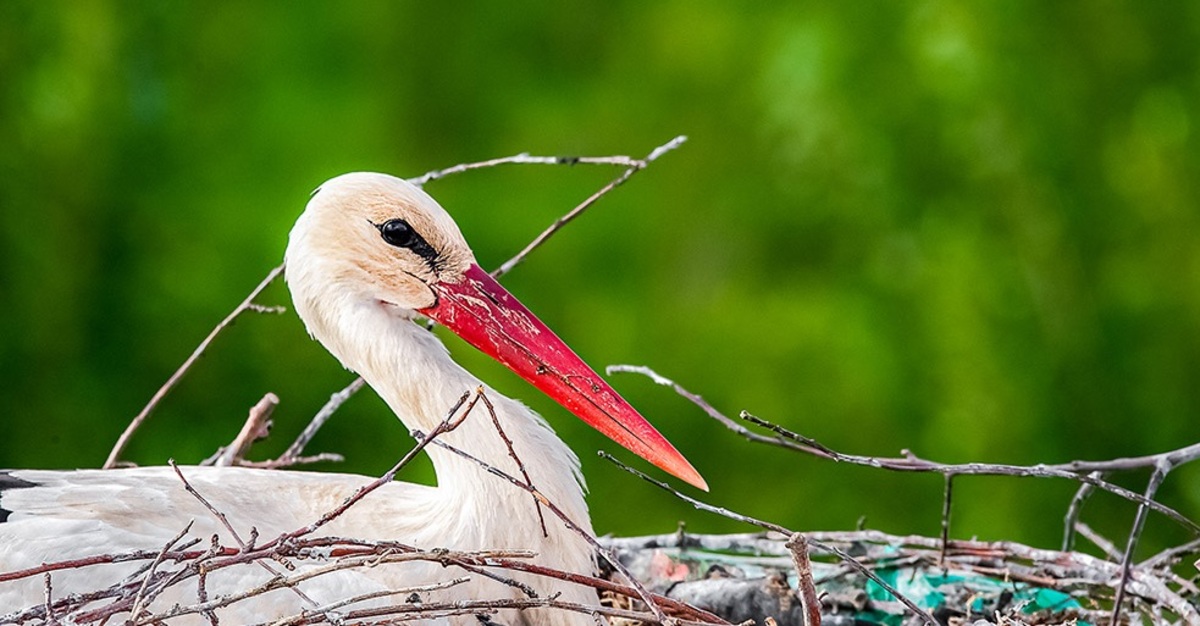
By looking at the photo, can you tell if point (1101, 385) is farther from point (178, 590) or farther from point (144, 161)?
point (178, 590)

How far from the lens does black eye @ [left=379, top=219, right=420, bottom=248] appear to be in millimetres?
3254

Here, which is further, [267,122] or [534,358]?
[267,122]

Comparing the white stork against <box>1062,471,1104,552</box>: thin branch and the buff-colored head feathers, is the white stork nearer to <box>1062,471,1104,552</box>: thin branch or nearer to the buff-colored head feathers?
the buff-colored head feathers

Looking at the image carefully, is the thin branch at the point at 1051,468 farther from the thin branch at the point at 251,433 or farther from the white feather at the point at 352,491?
the thin branch at the point at 251,433

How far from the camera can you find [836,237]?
28.1 ft

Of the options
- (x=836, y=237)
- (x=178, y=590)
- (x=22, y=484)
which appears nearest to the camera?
(x=178, y=590)

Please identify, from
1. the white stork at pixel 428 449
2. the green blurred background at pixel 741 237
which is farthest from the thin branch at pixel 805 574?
the green blurred background at pixel 741 237

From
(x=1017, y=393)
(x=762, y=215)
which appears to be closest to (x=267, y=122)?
(x=762, y=215)

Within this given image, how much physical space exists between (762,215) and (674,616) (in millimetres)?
5916

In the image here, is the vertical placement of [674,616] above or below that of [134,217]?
below

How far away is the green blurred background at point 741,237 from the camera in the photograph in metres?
8.10

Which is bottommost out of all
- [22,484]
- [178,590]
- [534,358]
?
[178,590]

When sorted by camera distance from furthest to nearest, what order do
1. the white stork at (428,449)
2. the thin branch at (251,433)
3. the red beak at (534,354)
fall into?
the thin branch at (251,433)
the red beak at (534,354)
the white stork at (428,449)

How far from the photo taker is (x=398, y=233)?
326 cm
